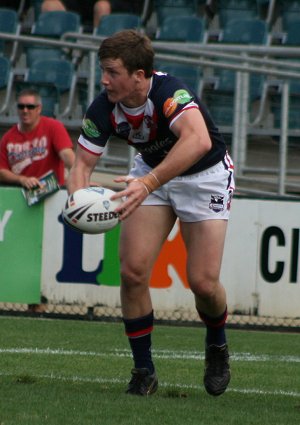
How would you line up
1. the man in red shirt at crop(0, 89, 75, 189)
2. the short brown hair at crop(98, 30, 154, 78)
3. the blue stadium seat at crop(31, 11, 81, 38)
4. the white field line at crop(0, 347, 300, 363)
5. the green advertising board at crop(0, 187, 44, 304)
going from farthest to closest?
the blue stadium seat at crop(31, 11, 81, 38) → the man in red shirt at crop(0, 89, 75, 189) → the green advertising board at crop(0, 187, 44, 304) → the white field line at crop(0, 347, 300, 363) → the short brown hair at crop(98, 30, 154, 78)

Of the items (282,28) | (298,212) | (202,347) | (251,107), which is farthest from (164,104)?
(282,28)

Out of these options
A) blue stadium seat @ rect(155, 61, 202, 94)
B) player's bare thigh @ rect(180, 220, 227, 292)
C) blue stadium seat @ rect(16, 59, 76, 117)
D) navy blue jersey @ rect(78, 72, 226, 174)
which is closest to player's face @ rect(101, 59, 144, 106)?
navy blue jersey @ rect(78, 72, 226, 174)

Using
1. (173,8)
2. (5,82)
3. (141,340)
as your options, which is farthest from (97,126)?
(173,8)

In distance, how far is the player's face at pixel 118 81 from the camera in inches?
243

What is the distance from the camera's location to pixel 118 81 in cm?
621

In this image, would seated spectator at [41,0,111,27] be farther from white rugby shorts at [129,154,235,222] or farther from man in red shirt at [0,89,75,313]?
white rugby shorts at [129,154,235,222]

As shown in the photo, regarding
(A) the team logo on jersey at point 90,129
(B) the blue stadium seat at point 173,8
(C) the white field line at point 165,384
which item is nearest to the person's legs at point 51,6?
(B) the blue stadium seat at point 173,8

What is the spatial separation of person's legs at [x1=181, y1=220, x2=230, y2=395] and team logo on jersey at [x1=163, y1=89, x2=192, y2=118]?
0.73m

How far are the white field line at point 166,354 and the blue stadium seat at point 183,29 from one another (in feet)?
25.9

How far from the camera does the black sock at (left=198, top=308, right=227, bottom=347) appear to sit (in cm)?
687

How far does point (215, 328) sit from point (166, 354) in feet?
6.80

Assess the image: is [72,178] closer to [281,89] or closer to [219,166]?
[219,166]

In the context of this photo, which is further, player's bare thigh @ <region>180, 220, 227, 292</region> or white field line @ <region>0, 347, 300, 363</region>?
white field line @ <region>0, 347, 300, 363</region>

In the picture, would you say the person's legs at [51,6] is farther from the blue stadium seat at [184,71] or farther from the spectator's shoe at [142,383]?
the spectator's shoe at [142,383]
